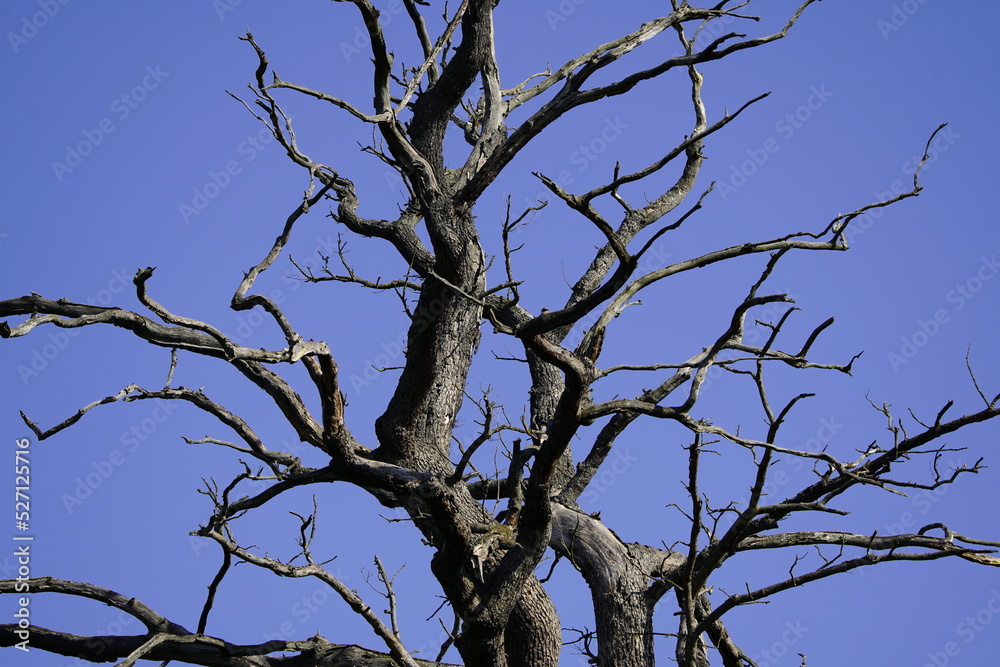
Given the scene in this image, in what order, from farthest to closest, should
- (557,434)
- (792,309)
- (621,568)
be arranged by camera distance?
(621,568) < (557,434) < (792,309)

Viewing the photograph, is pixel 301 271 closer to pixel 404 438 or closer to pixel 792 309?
pixel 404 438

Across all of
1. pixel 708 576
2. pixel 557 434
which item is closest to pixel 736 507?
pixel 708 576

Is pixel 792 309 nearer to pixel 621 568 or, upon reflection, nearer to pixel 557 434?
pixel 557 434

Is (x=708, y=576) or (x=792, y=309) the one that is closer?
(x=792, y=309)

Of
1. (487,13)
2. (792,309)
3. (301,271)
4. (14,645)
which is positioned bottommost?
(14,645)

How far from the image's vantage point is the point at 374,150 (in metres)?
5.30

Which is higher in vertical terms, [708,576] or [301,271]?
[301,271]

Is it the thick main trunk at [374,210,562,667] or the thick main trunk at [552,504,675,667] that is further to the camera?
the thick main trunk at [552,504,675,667]

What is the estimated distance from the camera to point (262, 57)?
4648mm

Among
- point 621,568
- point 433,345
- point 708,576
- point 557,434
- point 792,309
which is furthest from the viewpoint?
point 621,568

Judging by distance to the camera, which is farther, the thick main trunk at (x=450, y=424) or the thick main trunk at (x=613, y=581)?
the thick main trunk at (x=613, y=581)

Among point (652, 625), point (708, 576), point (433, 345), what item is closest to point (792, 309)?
point (708, 576)

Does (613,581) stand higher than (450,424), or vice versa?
(450,424)

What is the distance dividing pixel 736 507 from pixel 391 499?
189cm
